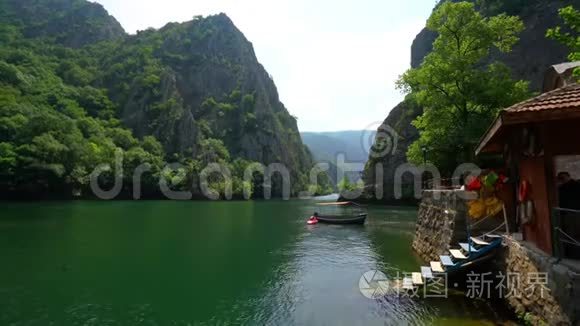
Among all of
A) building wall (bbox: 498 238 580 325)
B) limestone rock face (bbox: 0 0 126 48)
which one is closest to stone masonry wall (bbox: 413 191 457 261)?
building wall (bbox: 498 238 580 325)

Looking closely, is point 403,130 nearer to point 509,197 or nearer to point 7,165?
point 509,197

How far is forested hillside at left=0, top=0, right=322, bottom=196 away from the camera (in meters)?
83.7

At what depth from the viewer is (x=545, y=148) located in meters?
9.85

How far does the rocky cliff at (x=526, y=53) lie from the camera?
67.4 metres

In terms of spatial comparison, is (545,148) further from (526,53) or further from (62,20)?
(62,20)

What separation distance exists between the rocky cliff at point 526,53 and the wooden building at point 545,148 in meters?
49.6

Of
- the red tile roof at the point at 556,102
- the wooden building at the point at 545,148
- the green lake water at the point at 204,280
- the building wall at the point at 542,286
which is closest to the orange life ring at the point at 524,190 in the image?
the wooden building at the point at 545,148

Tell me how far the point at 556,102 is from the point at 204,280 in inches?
638

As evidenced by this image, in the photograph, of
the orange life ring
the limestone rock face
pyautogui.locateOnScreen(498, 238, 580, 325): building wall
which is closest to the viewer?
pyautogui.locateOnScreen(498, 238, 580, 325): building wall

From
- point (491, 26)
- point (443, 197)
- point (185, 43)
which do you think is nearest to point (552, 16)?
point (491, 26)

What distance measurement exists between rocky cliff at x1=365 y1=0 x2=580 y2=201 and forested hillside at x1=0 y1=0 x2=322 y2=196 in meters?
54.5

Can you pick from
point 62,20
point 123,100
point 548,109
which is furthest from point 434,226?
point 62,20

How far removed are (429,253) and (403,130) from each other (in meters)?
69.2

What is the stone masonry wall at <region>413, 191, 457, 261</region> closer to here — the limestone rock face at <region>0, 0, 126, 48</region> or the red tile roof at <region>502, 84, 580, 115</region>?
the red tile roof at <region>502, 84, 580, 115</region>
